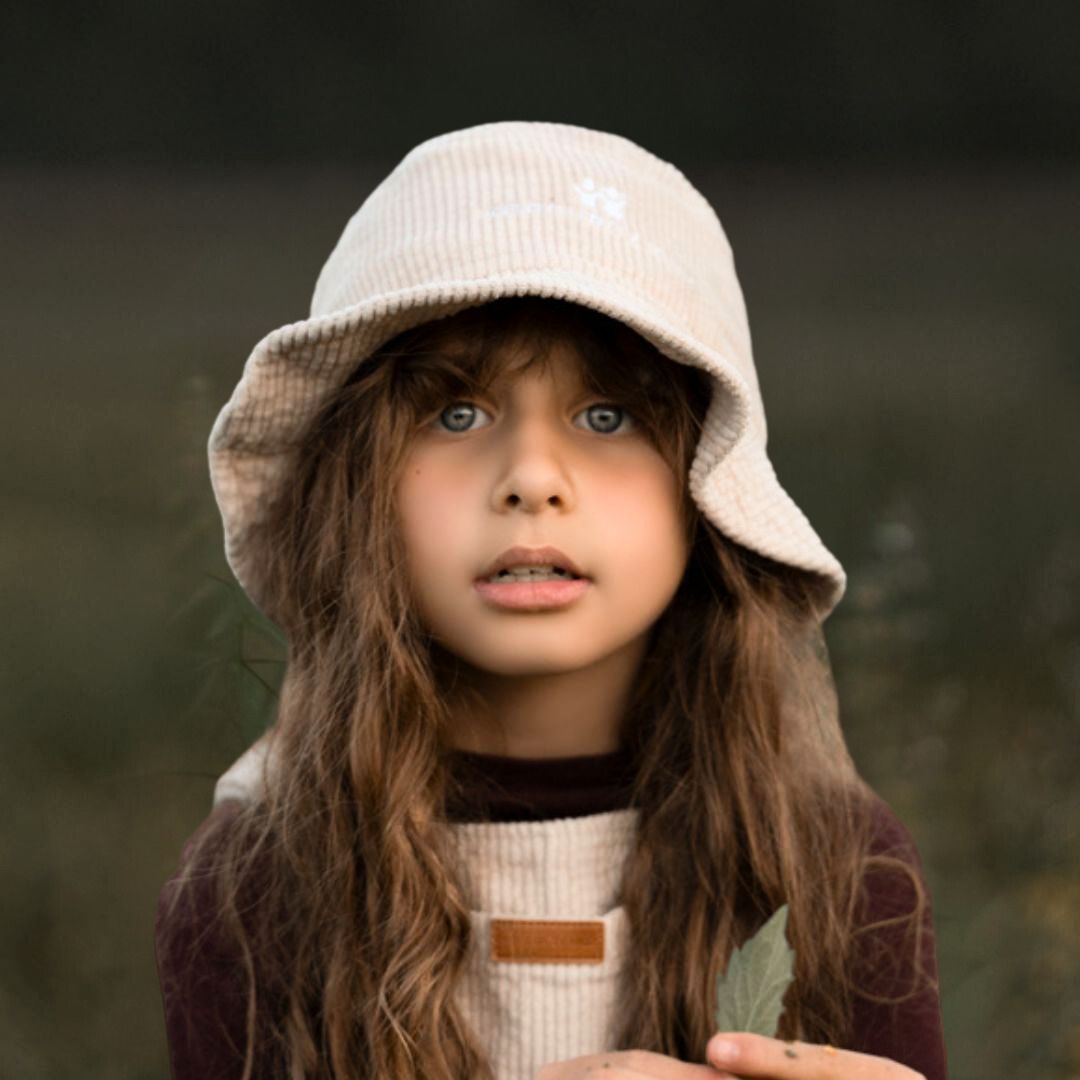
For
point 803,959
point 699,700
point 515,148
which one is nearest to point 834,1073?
point 803,959

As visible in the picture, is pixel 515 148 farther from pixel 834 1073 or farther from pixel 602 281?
pixel 834 1073

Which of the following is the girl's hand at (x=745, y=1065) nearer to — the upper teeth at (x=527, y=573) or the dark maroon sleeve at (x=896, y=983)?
the dark maroon sleeve at (x=896, y=983)

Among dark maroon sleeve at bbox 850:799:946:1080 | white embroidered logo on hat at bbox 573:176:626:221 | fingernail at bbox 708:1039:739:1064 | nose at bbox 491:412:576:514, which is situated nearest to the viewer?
fingernail at bbox 708:1039:739:1064

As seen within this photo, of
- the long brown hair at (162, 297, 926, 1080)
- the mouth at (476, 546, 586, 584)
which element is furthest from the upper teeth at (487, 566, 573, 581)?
the long brown hair at (162, 297, 926, 1080)

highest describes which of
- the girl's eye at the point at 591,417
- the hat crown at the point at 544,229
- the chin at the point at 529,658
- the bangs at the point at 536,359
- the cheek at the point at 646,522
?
the hat crown at the point at 544,229

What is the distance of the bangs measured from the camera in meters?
1.73

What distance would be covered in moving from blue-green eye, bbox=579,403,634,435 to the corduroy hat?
8cm

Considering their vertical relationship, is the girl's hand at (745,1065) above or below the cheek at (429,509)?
below

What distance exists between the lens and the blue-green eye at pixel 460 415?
1.74m

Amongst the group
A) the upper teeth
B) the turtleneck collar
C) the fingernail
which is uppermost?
the upper teeth

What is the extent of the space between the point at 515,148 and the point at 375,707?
21.5 inches

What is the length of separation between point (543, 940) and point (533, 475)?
44 centimetres

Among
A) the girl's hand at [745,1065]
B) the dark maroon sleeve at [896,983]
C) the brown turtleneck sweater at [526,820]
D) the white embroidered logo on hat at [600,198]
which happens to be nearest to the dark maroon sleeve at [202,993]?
the brown turtleneck sweater at [526,820]

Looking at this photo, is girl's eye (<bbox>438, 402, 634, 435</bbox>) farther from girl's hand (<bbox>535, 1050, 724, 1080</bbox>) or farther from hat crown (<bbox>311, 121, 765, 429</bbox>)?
girl's hand (<bbox>535, 1050, 724, 1080</bbox>)
